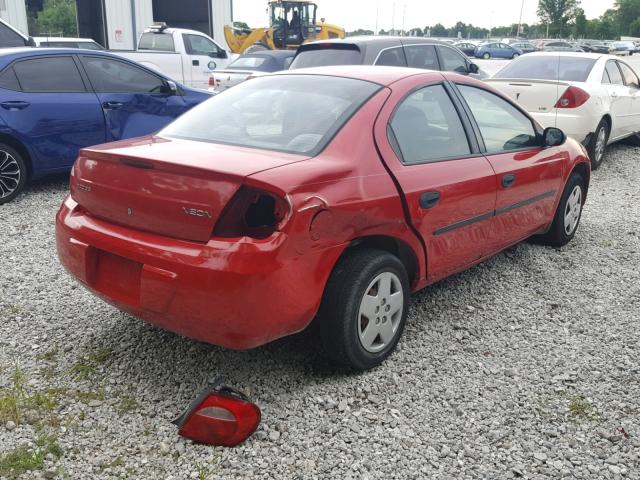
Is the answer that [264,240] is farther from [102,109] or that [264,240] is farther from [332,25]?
[332,25]

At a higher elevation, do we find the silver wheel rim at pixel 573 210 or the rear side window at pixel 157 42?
the rear side window at pixel 157 42

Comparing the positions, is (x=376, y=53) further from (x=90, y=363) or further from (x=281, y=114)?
(x=90, y=363)

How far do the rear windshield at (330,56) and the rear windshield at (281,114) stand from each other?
16.4ft

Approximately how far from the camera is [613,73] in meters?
9.51

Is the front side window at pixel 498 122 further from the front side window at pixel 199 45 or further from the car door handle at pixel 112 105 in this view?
the front side window at pixel 199 45

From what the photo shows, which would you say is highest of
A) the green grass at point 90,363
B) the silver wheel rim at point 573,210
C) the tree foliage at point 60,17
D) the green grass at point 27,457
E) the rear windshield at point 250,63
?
the tree foliage at point 60,17

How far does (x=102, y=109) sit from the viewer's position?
738 centimetres

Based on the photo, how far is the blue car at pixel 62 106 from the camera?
22.1ft

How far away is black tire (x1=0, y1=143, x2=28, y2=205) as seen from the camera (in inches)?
263

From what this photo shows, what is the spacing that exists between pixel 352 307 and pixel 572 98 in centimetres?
637

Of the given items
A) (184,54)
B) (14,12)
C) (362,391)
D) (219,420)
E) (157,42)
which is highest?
(14,12)

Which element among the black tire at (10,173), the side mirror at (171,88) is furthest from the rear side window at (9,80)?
the side mirror at (171,88)

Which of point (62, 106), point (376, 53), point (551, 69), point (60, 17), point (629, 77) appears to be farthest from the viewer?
point (60, 17)

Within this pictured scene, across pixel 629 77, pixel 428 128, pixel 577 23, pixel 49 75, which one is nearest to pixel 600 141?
pixel 629 77
